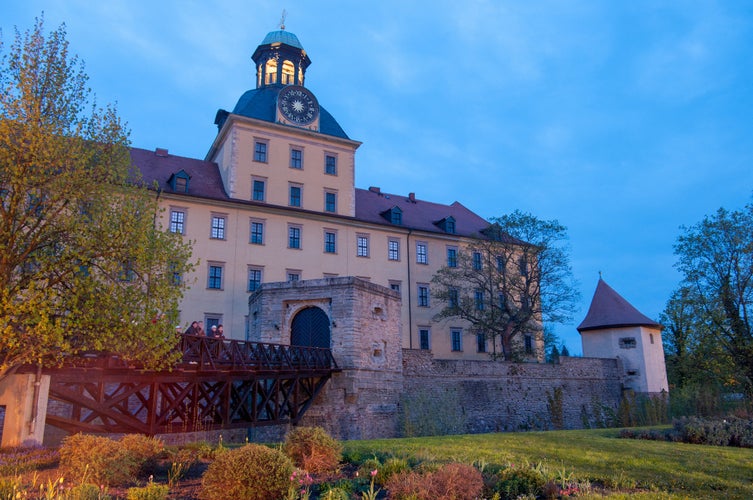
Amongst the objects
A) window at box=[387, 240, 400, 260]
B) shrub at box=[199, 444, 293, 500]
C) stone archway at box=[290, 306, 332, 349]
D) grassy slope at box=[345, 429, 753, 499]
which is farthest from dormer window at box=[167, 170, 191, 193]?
shrub at box=[199, 444, 293, 500]

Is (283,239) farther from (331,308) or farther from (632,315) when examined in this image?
(632,315)

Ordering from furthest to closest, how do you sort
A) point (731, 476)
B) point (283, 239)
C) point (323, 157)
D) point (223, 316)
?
point (323, 157) < point (283, 239) < point (223, 316) < point (731, 476)

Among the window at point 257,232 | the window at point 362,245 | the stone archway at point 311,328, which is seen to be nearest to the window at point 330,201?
the window at point 362,245

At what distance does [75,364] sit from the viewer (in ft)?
42.2

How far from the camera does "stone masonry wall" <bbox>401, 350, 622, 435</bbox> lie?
24.6 m

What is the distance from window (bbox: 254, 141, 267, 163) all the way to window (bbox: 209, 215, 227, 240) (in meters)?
4.39

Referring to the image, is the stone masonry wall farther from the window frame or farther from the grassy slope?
the window frame

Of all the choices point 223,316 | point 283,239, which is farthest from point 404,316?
point 223,316

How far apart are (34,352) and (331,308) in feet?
41.6

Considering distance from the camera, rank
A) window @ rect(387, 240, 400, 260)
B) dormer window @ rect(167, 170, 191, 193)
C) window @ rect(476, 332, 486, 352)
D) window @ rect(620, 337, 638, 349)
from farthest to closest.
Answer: window @ rect(476, 332, 486, 352)
window @ rect(387, 240, 400, 260)
window @ rect(620, 337, 638, 349)
dormer window @ rect(167, 170, 191, 193)

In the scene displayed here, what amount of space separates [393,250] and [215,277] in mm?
11829

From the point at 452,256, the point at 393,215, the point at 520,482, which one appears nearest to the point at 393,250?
the point at 393,215

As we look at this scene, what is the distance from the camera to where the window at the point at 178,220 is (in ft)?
102

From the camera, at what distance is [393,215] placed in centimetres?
3919
